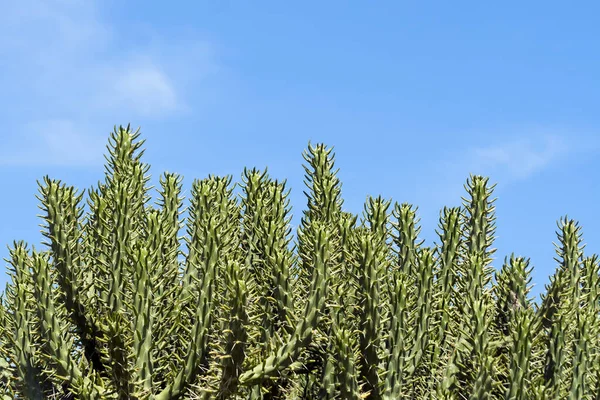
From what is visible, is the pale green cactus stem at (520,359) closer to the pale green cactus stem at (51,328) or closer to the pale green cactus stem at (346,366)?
the pale green cactus stem at (346,366)

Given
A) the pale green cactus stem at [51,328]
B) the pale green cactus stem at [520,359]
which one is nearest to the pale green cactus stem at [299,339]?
the pale green cactus stem at [51,328]

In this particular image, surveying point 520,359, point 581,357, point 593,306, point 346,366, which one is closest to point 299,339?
point 346,366

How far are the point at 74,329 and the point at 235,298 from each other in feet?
6.87

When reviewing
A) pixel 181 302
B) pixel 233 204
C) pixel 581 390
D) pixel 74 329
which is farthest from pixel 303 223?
pixel 581 390

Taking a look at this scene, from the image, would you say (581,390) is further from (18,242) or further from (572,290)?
(18,242)

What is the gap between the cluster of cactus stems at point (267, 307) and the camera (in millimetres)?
8438

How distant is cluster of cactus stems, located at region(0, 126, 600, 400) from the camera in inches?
332

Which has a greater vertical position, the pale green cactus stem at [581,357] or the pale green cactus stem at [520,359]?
the pale green cactus stem at [581,357]

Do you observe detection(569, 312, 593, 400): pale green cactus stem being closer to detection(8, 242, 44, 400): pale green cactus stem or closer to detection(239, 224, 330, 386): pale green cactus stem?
detection(239, 224, 330, 386): pale green cactus stem

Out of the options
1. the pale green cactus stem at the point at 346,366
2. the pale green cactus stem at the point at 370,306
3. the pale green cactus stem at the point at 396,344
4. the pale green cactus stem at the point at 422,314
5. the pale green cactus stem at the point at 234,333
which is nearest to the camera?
the pale green cactus stem at the point at 234,333

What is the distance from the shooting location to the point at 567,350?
10312 mm

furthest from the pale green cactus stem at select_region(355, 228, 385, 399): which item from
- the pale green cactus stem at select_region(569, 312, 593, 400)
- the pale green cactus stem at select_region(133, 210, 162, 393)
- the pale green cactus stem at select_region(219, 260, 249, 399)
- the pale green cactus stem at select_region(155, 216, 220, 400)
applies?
the pale green cactus stem at select_region(569, 312, 593, 400)

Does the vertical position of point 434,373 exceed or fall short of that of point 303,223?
it falls short

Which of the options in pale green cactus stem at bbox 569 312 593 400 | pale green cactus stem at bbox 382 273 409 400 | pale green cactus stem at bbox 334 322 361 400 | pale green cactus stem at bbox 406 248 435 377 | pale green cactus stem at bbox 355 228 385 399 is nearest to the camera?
pale green cactus stem at bbox 334 322 361 400
